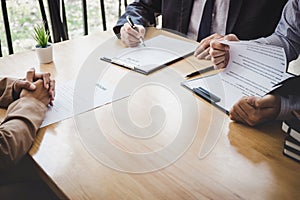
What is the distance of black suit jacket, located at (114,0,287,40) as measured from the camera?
160cm

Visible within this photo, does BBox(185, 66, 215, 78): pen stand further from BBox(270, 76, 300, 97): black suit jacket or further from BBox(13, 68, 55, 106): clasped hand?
BBox(13, 68, 55, 106): clasped hand

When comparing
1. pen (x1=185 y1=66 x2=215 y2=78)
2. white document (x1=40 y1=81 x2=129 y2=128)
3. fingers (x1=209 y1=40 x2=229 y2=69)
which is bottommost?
white document (x1=40 y1=81 x2=129 y2=128)

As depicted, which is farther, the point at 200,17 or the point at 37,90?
the point at 200,17

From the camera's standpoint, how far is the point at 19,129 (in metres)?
0.83

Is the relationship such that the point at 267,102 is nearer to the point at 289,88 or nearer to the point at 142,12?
the point at 289,88

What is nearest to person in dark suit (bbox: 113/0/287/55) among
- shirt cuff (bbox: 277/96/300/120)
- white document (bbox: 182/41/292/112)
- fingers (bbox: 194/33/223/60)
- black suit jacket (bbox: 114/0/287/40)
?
black suit jacket (bbox: 114/0/287/40)

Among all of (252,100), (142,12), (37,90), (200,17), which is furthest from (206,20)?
(37,90)

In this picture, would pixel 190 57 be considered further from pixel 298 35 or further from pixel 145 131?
pixel 145 131

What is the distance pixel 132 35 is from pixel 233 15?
53 cm

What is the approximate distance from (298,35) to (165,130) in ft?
2.23

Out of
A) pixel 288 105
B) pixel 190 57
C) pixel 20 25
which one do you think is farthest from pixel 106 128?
pixel 20 25

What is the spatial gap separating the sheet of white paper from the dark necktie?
262 mm

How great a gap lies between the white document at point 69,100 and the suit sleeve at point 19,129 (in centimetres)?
3

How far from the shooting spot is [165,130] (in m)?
0.89
